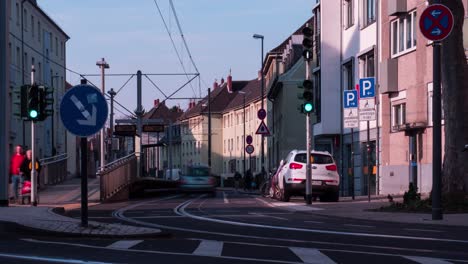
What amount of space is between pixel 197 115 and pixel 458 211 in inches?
3880

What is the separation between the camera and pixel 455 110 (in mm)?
20812

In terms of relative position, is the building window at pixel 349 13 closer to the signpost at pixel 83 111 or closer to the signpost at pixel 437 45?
the signpost at pixel 437 45

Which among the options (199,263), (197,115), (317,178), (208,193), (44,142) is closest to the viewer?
(199,263)

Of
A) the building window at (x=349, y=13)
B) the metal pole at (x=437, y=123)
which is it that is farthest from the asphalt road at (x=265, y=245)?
the building window at (x=349, y=13)

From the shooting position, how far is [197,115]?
118 metres

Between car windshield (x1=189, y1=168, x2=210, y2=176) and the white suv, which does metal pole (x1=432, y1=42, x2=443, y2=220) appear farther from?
car windshield (x1=189, y1=168, x2=210, y2=176)

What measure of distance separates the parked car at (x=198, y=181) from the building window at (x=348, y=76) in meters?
8.24

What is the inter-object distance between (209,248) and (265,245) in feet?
3.29

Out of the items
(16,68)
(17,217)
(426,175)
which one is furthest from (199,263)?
(16,68)

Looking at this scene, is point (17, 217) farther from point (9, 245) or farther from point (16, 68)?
point (16, 68)

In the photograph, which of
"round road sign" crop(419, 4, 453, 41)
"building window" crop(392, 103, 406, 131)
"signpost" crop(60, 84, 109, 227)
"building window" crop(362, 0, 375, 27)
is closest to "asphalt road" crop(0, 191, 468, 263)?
"signpost" crop(60, 84, 109, 227)

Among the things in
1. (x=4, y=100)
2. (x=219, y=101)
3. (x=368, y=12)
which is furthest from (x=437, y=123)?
(x=219, y=101)

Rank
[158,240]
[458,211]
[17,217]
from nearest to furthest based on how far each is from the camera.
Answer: [158,240] < [17,217] < [458,211]

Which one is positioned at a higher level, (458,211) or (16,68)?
(16,68)
